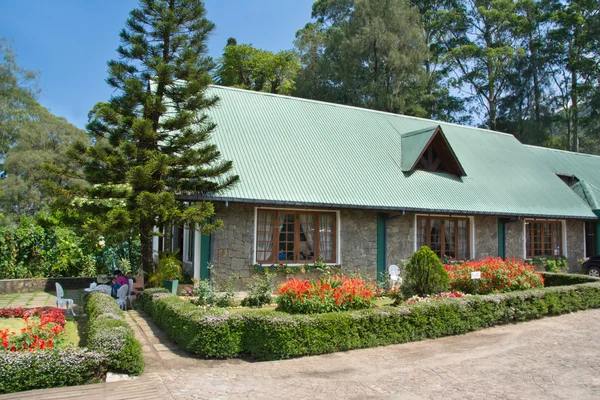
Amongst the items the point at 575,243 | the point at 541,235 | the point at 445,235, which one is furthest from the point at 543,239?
the point at 445,235

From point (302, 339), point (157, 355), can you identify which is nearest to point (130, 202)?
point (157, 355)

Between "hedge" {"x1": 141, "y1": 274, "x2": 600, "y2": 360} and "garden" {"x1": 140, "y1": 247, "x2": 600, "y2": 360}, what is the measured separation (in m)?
0.01

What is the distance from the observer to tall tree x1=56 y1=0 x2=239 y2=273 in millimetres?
9836

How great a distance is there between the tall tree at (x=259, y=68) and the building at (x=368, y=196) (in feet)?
56.2

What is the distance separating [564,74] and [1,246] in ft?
126

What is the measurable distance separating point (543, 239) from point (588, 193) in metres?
4.12

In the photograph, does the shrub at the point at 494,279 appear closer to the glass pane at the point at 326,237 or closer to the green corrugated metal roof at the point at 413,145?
the glass pane at the point at 326,237

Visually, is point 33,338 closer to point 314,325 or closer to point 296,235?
point 314,325

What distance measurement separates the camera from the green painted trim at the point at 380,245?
12922mm

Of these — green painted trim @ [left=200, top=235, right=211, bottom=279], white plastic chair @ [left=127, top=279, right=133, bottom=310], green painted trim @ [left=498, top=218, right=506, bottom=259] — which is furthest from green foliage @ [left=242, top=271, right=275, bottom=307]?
green painted trim @ [left=498, top=218, right=506, bottom=259]

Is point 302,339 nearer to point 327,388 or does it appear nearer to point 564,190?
point 327,388

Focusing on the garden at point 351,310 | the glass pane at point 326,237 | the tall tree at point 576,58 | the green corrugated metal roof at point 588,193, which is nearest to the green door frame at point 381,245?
the garden at point 351,310

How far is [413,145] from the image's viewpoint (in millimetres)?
15461

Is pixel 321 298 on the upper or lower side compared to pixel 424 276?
lower
